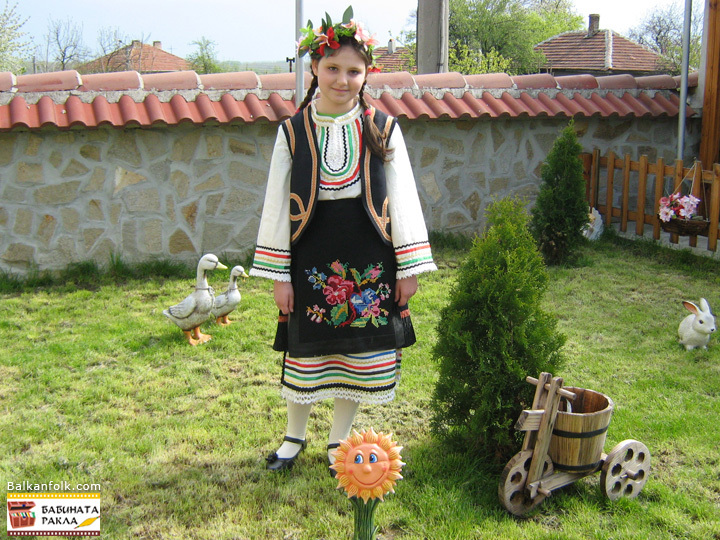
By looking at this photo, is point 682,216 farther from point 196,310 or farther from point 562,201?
point 196,310

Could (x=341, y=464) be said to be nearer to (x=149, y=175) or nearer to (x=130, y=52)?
(x=149, y=175)

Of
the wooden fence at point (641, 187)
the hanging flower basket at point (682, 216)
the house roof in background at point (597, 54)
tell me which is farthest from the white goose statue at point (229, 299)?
the house roof in background at point (597, 54)

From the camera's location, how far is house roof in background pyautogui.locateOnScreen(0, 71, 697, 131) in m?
5.57

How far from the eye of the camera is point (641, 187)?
7.06m

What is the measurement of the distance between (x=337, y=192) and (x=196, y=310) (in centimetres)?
201

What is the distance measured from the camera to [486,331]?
3.00 metres

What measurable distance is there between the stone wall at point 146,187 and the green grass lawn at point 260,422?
47 centimetres

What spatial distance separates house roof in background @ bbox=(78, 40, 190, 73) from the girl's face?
23.4 m

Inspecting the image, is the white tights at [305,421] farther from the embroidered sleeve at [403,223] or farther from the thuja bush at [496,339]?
the embroidered sleeve at [403,223]

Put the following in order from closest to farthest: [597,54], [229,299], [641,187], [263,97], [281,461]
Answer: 1. [281,461]
2. [229,299]
3. [263,97]
4. [641,187]
5. [597,54]

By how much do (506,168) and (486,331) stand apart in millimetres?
4431

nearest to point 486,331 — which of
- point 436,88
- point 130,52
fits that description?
point 436,88

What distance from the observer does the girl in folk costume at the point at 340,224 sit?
2826 mm

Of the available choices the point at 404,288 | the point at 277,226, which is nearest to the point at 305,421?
the point at 404,288
